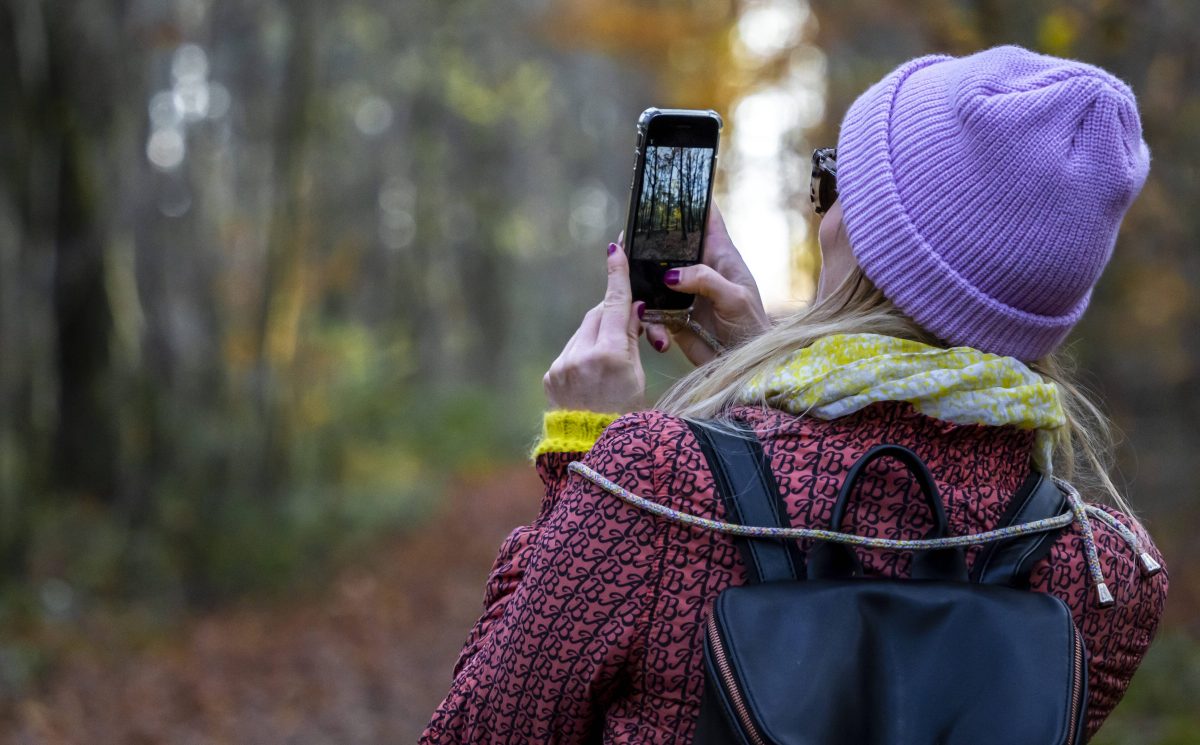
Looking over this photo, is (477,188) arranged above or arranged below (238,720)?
above

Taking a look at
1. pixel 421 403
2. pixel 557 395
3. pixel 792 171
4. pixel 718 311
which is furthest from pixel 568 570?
pixel 421 403

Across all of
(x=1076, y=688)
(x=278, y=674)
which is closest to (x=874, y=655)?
(x=1076, y=688)

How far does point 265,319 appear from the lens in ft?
42.7

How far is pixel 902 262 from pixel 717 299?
1.77 feet

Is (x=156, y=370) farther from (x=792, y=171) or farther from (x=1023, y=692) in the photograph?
(x=1023, y=692)

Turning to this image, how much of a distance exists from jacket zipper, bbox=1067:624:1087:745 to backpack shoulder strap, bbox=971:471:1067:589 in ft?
0.41

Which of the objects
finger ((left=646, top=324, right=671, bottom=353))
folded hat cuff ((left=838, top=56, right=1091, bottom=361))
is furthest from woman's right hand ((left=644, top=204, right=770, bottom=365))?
folded hat cuff ((left=838, top=56, right=1091, bottom=361))

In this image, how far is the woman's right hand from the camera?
7.79 feet

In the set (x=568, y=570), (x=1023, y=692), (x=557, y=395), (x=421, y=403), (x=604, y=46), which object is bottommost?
(x=421, y=403)

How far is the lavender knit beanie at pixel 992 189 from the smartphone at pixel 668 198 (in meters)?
0.46

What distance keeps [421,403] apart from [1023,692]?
2275 centimetres

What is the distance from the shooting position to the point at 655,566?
178 centimetres

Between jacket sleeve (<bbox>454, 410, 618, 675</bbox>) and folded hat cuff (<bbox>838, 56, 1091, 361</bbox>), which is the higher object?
folded hat cuff (<bbox>838, 56, 1091, 361</bbox>)

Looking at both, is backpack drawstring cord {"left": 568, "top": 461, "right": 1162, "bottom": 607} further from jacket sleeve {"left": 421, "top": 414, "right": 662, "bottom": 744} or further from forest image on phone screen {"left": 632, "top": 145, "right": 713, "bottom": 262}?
forest image on phone screen {"left": 632, "top": 145, "right": 713, "bottom": 262}
